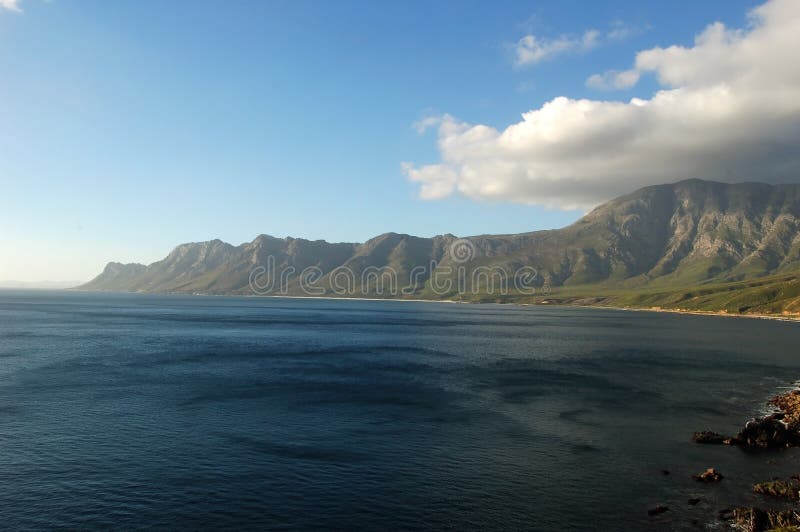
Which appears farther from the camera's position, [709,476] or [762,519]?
[709,476]

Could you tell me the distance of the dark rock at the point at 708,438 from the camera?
237ft

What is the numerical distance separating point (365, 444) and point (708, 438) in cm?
4767

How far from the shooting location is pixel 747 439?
71312 millimetres

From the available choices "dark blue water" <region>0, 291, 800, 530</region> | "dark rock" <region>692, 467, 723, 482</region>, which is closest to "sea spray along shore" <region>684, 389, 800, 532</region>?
"dark rock" <region>692, 467, 723, 482</region>

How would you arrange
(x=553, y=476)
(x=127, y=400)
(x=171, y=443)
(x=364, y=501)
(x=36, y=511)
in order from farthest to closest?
Result: (x=127, y=400) → (x=171, y=443) → (x=553, y=476) → (x=364, y=501) → (x=36, y=511)

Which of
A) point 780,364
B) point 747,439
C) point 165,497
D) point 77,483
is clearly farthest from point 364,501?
point 780,364

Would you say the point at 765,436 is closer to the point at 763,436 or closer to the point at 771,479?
the point at 763,436

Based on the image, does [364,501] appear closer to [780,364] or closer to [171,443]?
[171,443]

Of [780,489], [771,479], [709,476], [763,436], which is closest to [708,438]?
[763,436]

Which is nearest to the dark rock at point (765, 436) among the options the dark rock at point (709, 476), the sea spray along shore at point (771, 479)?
the sea spray along shore at point (771, 479)

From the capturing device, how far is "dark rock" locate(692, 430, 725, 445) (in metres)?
72.3

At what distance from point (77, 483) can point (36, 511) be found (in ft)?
21.5

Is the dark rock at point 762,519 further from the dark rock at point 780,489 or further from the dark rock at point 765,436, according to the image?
the dark rock at point 765,436

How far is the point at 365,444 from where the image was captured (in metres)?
70.2
